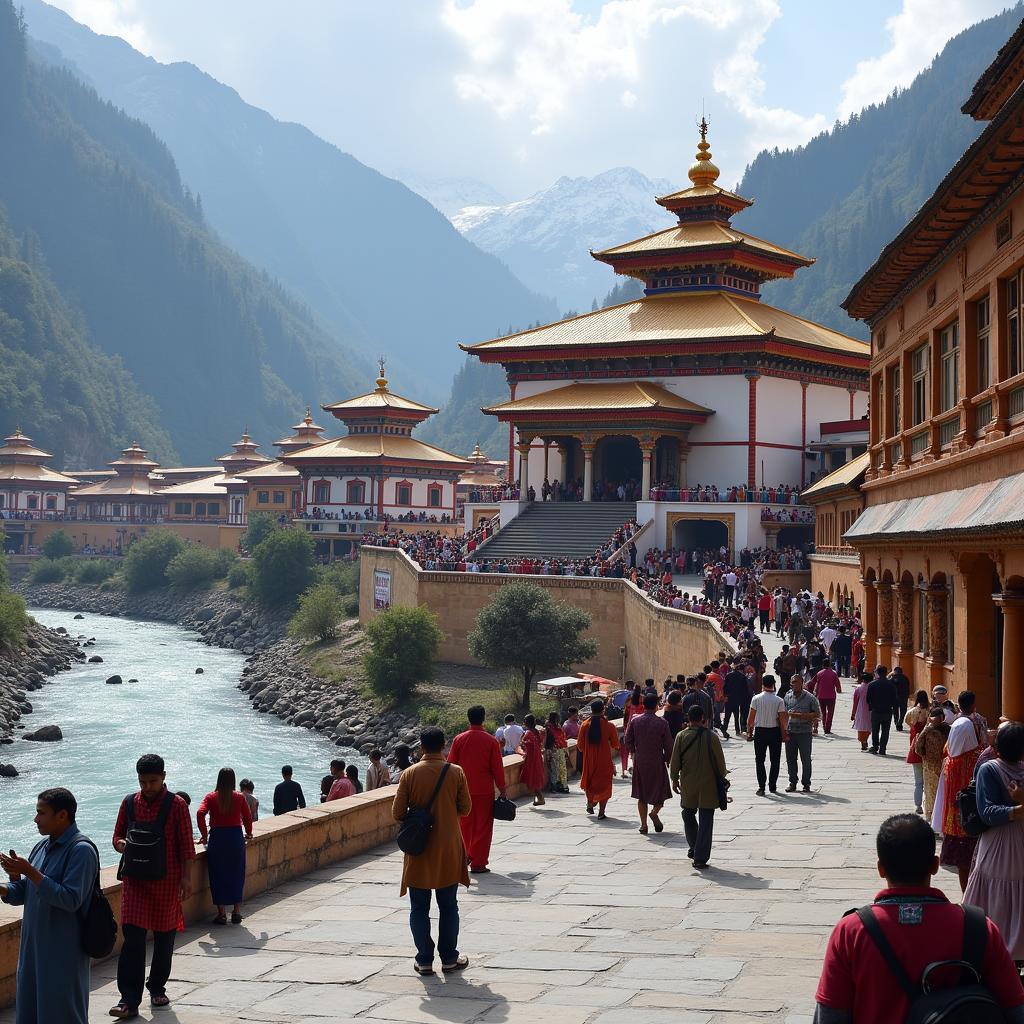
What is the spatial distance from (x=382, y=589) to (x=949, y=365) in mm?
37057

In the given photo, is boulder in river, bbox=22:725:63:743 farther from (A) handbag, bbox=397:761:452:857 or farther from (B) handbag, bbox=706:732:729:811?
(A) handbag, bbox=397:761:452:857

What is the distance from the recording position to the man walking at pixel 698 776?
520 inches

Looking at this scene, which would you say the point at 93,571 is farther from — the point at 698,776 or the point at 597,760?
the point at 698,776

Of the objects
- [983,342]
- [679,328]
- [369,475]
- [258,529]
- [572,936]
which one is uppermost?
[679,328]

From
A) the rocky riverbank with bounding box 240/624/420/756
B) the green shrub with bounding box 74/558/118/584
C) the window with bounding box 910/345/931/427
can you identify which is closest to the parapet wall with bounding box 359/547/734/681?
the rocky riverbank with bounding box 240/624/420/756

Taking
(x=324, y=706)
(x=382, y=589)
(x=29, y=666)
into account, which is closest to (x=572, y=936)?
(x=324, y=706)

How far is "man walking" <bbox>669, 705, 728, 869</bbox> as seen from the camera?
13195 mm

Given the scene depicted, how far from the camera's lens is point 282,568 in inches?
3022

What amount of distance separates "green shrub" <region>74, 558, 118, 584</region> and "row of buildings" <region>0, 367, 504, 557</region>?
24.4 feet

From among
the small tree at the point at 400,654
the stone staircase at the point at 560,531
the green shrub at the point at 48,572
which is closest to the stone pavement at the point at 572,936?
the small tree at the point at 400,654

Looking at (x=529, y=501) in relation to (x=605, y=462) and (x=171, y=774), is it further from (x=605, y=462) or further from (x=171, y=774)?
(x=171, y=774)

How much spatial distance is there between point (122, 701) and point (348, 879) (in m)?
40.6

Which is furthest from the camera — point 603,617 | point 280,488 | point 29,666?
point 280,488

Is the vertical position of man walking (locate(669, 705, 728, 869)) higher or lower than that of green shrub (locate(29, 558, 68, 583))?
lower
